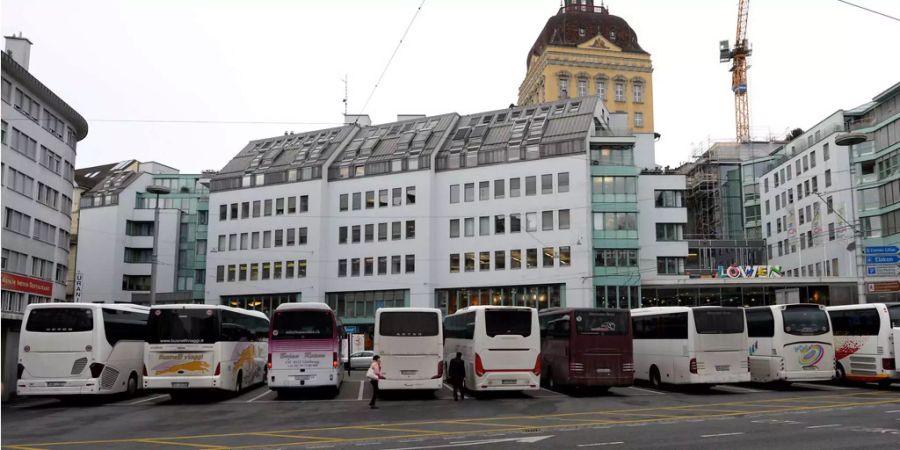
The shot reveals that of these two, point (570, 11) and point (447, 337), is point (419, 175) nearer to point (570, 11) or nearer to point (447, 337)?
point (447, 337)

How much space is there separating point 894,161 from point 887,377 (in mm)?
47105

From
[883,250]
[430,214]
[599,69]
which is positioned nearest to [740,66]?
[599,69]

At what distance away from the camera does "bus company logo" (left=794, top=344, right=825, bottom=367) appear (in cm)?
3017

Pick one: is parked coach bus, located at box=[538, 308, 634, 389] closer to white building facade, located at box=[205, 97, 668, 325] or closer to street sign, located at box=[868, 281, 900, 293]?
street sign, located at box=[868, 281, 900, 293]

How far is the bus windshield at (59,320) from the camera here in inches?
1044

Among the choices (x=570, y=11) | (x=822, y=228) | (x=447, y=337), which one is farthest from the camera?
(x=570, y=11)

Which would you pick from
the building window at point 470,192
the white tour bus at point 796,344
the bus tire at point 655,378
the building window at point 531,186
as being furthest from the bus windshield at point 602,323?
the building window at point 470,192

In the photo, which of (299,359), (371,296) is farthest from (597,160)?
(299,359)

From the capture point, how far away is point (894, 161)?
229 feet

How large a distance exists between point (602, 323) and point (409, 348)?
6.99 m

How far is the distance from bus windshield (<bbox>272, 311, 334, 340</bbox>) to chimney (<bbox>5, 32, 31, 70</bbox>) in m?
48.2

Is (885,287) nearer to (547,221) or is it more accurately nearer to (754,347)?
(754,347)

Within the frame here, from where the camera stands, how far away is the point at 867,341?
1216 inches

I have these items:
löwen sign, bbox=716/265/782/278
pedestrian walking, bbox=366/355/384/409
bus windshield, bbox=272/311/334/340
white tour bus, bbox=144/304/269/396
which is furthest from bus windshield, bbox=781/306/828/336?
löwen sign, bbox=716/265/782/278
